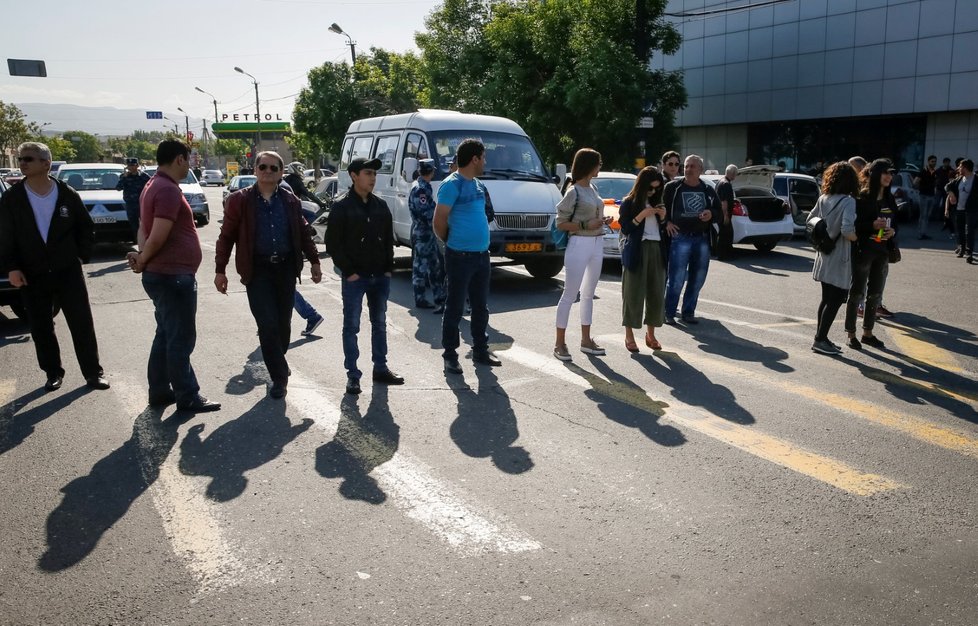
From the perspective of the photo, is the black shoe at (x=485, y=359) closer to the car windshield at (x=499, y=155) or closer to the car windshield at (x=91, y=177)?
the car windshield at (x=499, y=155)

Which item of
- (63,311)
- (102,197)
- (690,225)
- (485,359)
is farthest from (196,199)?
(485,359)

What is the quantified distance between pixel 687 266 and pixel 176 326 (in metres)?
5.69

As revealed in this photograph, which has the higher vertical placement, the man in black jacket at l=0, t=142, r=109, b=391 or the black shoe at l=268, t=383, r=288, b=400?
the man in black jacket at l=0, t=142, r=109, b=391

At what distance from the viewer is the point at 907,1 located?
28.2 metres

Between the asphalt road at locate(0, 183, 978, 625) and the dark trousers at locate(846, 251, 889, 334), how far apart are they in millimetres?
398

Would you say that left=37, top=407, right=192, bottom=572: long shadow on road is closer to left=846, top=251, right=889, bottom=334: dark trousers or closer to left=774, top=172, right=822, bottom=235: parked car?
left=846, top=251, right=889, bottom=334: dark trousers

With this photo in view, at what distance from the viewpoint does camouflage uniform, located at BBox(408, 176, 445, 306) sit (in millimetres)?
9898

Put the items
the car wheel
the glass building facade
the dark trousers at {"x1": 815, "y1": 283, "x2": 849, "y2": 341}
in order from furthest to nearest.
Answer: the glass building facade
the car wheel
the dark trousers at {"x1": 815, "y1": 283, "x2": 849, "y2": 341}

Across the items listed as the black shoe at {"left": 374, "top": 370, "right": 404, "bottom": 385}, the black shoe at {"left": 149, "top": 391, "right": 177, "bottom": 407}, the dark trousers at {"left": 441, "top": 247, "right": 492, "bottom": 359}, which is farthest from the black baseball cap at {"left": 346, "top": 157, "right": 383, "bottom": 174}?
the black shoe at {"left": 149, "top": 391, "right": 177, "bottom": 407}

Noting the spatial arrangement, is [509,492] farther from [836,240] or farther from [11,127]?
[11,127]

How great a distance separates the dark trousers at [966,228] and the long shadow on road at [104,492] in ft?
47.5

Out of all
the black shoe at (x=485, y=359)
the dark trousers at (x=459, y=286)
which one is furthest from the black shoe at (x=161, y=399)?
the black shoe at (x=485, y=359)

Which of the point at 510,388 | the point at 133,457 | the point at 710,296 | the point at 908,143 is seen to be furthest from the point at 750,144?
the point at 133,457

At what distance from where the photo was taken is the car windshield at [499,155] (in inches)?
474
